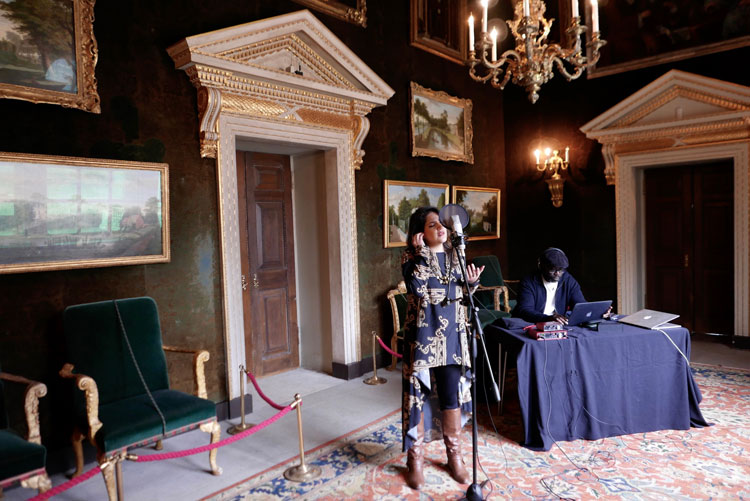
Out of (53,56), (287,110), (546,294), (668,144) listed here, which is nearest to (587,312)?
(546,294)

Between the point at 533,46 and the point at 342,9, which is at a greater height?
the point at 342,9

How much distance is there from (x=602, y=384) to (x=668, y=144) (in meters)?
4.82

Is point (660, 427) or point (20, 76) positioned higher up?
point (20, 76)

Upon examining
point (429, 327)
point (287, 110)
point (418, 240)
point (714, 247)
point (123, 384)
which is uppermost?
point (287, 110)

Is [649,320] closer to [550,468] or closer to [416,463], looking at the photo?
[550,468]

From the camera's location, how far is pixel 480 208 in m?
8.43

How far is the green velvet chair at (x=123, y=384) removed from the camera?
11.1ft

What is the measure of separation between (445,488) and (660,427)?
2.13 m

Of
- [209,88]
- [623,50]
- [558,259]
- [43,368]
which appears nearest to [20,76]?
[209,88]

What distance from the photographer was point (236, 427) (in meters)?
4.75

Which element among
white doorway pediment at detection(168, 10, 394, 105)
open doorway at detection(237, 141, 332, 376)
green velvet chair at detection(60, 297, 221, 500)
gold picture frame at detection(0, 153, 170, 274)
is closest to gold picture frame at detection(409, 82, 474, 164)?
white doorway pediment at detection(168, 10, 394, 105)

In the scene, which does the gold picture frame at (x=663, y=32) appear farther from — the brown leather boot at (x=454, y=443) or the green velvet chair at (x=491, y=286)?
the brown leather boot at (x=454, y=443)

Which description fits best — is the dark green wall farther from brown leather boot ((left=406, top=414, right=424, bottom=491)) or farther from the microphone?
the microphone

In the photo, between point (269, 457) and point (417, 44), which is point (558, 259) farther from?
point (417, 44)
